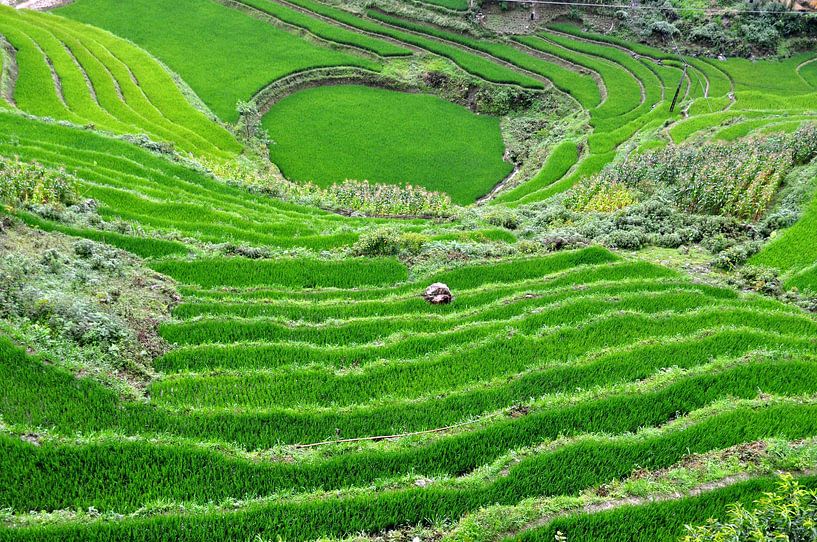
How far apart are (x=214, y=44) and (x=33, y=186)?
34583mm

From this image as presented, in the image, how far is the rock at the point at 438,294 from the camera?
1241cm

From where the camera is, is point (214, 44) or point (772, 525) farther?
point (214, 44)

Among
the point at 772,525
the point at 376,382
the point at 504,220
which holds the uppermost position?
the point at 504,220

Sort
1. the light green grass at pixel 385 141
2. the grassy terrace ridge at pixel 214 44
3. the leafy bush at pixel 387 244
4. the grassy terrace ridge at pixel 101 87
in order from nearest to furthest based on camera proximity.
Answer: the leafy bush at pixel 387 244 → the grassy terrace ridge at pixel 101 87 → the light green grass at pixel 385 141 → the grassy terrace ridge at pixel 214 44

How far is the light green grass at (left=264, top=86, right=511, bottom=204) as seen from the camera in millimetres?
32000

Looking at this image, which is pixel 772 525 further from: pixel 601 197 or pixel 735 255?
pixel 601 197

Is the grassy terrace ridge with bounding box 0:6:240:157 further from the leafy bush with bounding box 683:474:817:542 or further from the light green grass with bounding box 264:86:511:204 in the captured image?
the leafy bush with bounding box 683:474:817:542

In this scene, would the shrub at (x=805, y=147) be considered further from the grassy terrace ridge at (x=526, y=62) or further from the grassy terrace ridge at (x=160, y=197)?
the grassy terrace ridge at (x=526, y=62)

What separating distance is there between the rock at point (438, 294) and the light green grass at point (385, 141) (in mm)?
18724

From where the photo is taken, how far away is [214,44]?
4428 cm

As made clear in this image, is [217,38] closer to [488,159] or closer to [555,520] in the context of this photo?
[488,159]

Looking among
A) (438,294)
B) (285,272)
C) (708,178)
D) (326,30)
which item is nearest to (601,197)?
(708,178)

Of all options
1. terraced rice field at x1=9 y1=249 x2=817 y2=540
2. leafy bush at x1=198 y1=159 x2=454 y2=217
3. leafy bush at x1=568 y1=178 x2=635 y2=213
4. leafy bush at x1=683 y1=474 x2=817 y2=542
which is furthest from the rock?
leafy bush at x1=198 y1=159 x2=454 y2=217

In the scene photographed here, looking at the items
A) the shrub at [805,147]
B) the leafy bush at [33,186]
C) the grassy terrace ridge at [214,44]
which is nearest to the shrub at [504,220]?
the shrub at [805,147]
